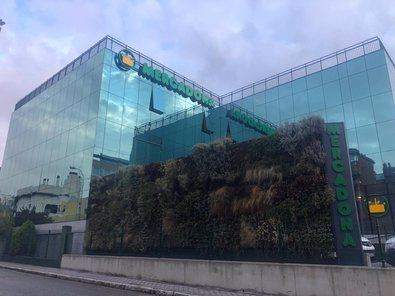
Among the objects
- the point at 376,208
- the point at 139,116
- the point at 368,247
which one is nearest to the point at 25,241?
the point at 139,116

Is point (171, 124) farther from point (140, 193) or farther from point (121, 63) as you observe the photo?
point (140, 193)

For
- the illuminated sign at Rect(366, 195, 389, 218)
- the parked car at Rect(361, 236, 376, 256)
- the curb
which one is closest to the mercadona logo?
the curb

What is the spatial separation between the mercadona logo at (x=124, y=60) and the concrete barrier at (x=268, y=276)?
19.3m

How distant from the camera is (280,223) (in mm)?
12992

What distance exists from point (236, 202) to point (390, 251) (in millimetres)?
5590

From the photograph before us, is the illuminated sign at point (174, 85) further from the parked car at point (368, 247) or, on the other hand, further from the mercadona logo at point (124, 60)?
the parked car at point (368, 247)

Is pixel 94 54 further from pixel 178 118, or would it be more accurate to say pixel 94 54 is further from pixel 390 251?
pixel 390 251

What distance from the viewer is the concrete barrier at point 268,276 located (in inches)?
390

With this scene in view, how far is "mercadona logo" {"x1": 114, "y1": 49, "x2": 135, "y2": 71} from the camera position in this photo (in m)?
31.5

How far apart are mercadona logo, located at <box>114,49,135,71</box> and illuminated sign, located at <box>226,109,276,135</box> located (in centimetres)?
1044

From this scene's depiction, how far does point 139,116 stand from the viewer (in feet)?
105

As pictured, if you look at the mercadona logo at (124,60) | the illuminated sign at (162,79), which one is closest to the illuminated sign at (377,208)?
the mercadona logo at (124,60)

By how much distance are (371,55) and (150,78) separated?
64.2ft

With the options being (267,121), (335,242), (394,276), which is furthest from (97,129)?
(394,276)
